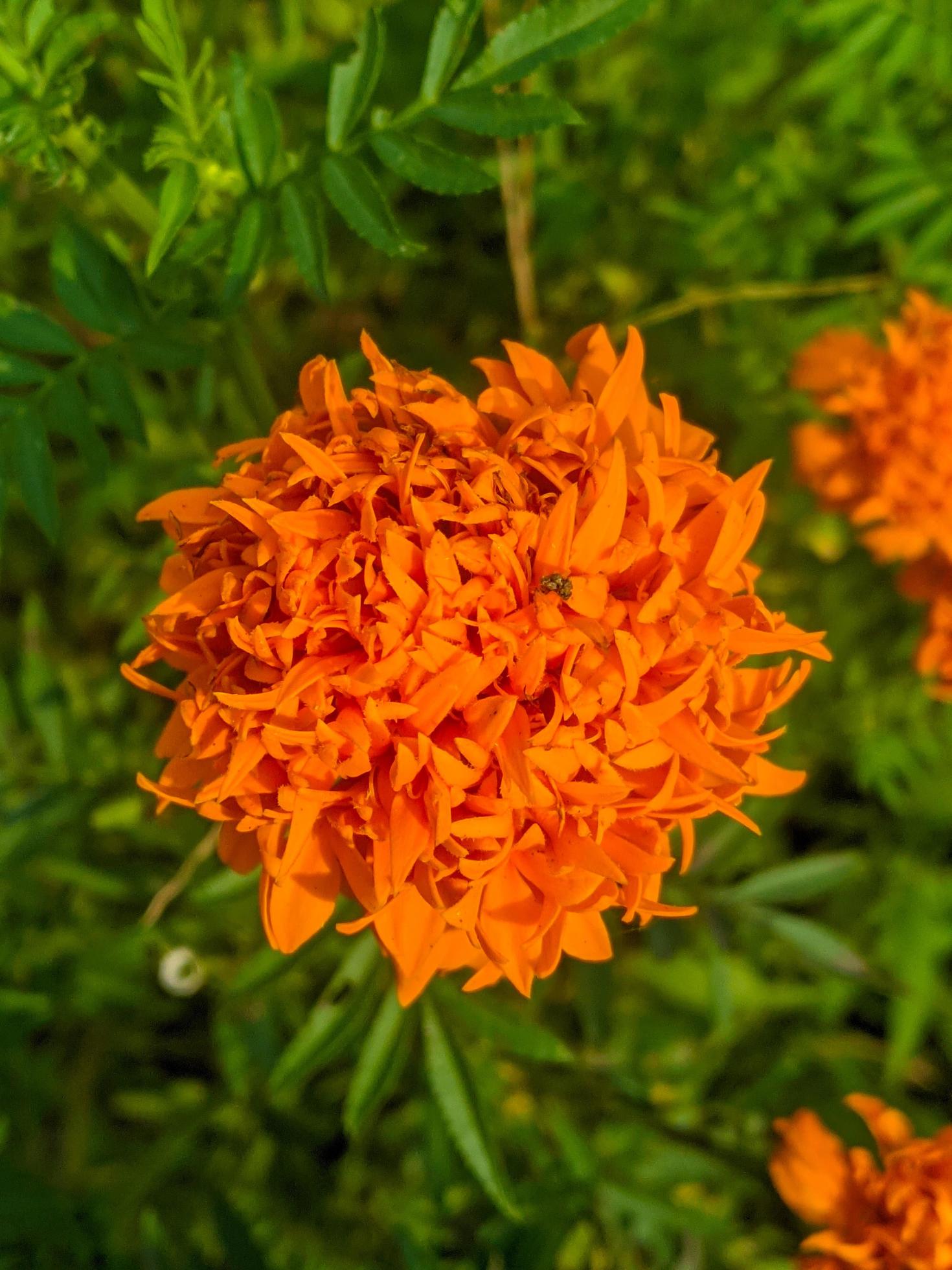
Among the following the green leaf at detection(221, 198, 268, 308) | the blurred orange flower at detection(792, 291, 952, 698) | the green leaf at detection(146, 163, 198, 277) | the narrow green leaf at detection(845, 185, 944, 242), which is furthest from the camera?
the narrow green leaf at detection(845, 185, 944, 242)

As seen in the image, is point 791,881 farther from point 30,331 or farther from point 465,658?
point 30,331

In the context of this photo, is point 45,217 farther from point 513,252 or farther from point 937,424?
point 937,424

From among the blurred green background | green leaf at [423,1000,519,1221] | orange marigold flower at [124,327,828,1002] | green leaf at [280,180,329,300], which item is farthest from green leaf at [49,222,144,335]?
green leaf at [423,1000,519,1221]

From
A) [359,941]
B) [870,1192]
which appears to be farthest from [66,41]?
[870,1192]

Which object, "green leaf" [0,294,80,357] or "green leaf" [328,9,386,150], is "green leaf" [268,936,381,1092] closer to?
"green leaf" [0,294,80,357]

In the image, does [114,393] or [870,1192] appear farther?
[870,1192]

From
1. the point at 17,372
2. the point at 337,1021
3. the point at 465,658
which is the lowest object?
the point at 337,1021

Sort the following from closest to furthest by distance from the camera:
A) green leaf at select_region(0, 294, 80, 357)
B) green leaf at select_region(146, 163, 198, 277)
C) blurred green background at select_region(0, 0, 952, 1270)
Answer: green leaf at select_region(146, 163, 198, 277) < green leaf at select_region(0, 294, 80, 357) < blurred green background at select_region(0, 0, 952, 1270)

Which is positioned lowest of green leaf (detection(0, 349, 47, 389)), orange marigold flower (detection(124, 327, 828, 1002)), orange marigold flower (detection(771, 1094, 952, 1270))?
orange marigold flower (detection(771, 1094, 952, 1270))
